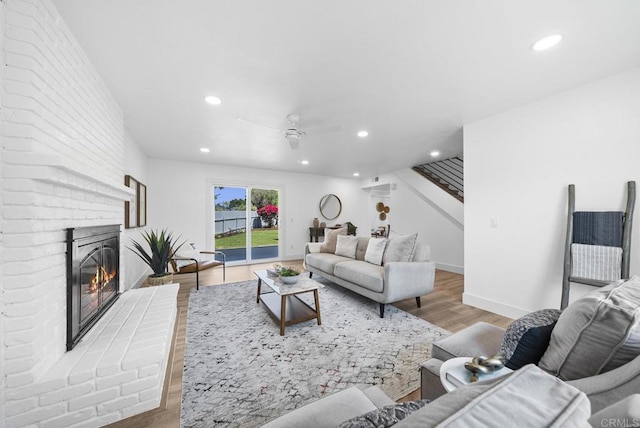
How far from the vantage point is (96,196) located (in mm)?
1920

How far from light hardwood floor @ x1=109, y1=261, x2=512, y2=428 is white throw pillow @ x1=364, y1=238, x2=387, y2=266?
63 cm

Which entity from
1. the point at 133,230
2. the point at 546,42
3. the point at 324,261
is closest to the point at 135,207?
the point at 133,230

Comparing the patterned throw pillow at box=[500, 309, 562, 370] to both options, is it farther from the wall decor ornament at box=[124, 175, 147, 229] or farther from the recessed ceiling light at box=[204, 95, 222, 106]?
the wall decor ornament at box=[124, 175, 147, 229]

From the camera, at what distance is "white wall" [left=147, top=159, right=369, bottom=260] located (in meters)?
4.90

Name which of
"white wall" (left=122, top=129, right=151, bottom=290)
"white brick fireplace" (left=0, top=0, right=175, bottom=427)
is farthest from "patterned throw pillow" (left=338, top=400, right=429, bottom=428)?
"white wall" (left=122, top=129, right=151, bottom=290)

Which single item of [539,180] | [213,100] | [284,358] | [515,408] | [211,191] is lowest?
[284,358]

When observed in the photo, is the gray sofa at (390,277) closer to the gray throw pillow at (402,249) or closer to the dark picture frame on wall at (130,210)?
the gray throw pillow at (402,249)

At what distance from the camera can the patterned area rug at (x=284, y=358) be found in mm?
1518

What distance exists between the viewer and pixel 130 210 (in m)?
3.36

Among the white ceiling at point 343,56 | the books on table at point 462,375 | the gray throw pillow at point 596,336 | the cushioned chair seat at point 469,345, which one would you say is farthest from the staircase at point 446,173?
the books on table at point 462,375

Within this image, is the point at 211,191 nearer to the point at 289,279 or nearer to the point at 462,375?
the point at 289,279

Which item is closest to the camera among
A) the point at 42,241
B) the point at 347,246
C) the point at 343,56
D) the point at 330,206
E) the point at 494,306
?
the point at 42,241

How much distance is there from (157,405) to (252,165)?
15.3 feet
